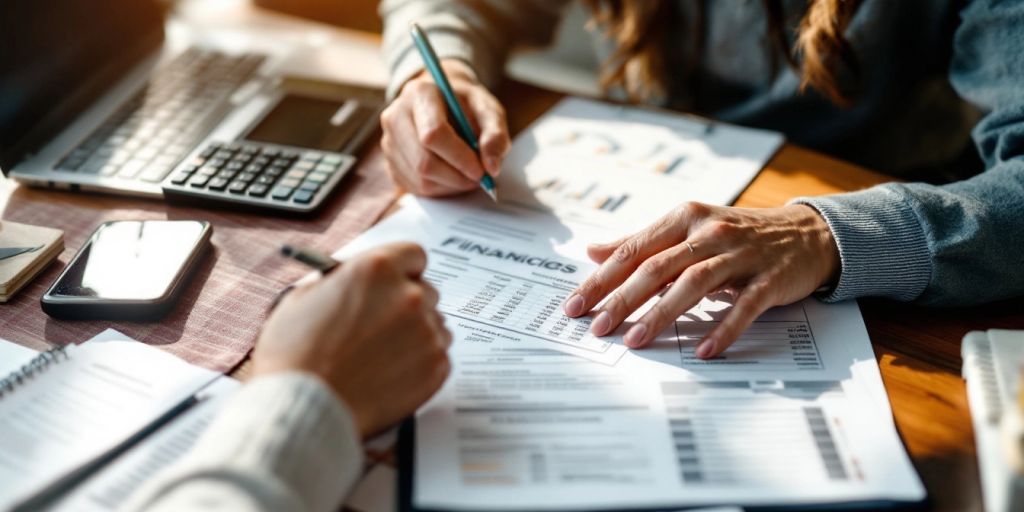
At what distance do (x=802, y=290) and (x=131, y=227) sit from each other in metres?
0.61

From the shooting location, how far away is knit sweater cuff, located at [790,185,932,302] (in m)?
0.70

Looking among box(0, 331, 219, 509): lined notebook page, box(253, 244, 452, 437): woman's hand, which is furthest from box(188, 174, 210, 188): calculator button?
box(253, 244, 452, 437): woman's hand

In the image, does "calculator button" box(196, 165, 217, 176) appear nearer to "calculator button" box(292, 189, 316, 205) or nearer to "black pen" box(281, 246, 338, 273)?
"calculator button" box(292, 189, 316, 205)

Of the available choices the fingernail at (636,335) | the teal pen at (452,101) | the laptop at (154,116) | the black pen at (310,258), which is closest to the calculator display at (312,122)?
the laptop at (154,116)

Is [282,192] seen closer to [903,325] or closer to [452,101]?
[452,101]

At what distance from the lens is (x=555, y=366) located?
637mm

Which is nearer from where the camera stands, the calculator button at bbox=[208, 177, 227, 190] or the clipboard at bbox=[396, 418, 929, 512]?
the clipboard at bbox=[396, 418, 929, 512]

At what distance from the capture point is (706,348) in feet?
2.10

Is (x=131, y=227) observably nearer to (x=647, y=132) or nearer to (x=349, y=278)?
(x=349, y=278)

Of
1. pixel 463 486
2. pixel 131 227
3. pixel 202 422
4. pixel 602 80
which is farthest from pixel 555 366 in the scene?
pixel 602 80

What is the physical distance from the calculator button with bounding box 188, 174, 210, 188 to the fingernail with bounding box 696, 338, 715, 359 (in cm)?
55

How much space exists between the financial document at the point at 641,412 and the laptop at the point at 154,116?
265 mm

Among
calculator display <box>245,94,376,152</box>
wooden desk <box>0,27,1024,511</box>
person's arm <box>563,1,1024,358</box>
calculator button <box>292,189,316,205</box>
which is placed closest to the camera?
wooden desk <box>0,27,1024,511</box>

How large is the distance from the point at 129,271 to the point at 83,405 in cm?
16
